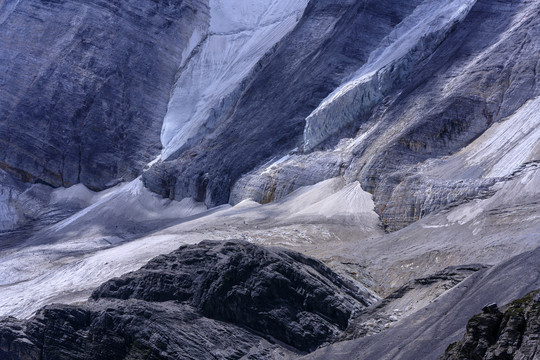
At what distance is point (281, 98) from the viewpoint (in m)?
57.1

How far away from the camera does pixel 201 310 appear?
28.9 meters

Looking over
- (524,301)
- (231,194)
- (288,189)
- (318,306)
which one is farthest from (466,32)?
(524,301)

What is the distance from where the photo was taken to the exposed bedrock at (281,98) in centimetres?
5391

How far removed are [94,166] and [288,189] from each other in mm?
19859

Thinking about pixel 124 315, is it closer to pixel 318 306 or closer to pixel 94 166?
pixel 318 306

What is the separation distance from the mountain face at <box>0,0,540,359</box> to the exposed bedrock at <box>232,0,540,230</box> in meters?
0.12

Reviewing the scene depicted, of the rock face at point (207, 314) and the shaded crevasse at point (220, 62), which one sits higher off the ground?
the shaded crevasse at point (220, 62)

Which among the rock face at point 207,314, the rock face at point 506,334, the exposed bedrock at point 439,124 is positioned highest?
the exposed bedrock at point 439,124

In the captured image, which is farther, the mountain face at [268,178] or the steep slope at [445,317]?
the mountain face at [268,178]

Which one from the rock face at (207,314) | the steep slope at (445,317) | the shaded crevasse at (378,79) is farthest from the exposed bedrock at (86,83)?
the steep slope at (445,317)

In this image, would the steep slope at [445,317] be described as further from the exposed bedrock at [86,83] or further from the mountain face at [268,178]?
the exposed bedrock at [86,83]

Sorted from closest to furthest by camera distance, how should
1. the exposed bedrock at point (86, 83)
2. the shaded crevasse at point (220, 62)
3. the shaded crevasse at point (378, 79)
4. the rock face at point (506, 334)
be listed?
1. the rock face at point (506, 334)
2. the shaded crevasse at point (378, 79)
3. the shaded crevasse at point (220, 62)
4. the exposed bedrock at point (86, 83)

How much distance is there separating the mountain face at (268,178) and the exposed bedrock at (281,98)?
0.56ft

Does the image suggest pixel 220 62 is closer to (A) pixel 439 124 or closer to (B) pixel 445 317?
(A) pixel 439 124
